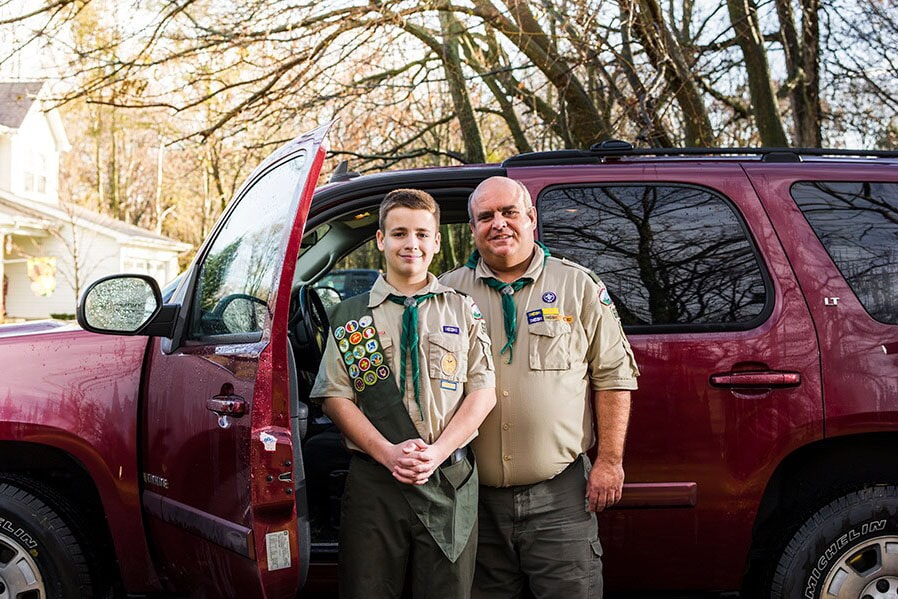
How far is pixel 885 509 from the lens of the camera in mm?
3139

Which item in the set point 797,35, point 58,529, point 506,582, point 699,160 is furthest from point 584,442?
point 797,35

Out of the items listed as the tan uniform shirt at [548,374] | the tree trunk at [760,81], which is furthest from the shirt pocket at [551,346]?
the tree trunk at [760,81]

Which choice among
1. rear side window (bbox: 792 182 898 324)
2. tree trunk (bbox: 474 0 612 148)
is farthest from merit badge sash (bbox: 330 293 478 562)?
tree trunk (bbox: 474 0 612 148)

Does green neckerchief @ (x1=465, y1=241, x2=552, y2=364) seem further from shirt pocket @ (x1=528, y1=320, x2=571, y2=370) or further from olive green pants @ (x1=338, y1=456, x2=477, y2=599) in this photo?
olive green pants @ (x1=338, y1=456, x2=477, y2=599)

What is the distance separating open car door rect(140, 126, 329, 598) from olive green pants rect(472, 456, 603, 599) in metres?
0.62

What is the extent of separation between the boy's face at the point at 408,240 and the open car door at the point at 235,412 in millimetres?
293

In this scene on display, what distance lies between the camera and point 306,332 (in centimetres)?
382

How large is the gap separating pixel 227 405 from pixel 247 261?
1.77 ft

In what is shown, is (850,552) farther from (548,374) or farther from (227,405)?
(227,405)

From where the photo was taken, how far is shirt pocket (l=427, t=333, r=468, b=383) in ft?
8.80

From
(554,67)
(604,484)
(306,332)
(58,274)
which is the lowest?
(604,484)

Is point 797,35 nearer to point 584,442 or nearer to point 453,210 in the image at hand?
point 453,210

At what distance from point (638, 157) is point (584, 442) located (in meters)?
1.27

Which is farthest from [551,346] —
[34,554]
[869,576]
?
[34,554]
